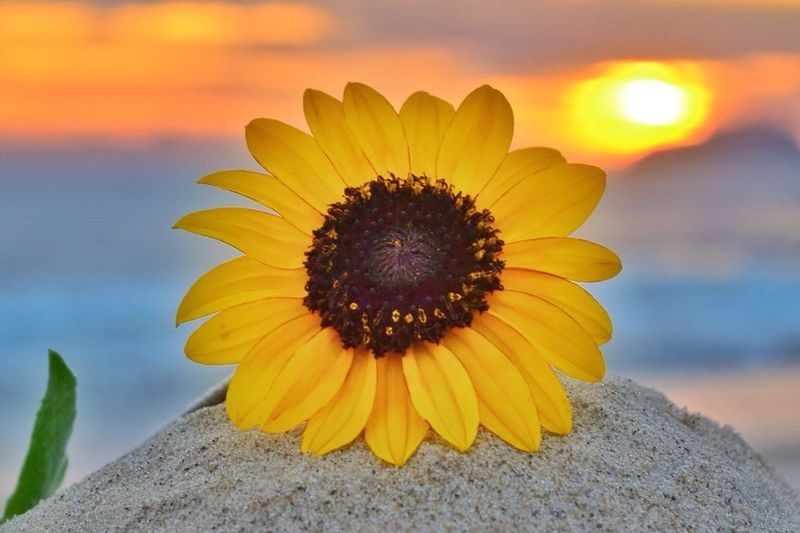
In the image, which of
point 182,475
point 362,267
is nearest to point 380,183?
point 362,267

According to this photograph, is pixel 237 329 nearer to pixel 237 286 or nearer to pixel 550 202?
pixel 237 286

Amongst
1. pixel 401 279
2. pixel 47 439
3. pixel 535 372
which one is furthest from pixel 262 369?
pixel 47 439

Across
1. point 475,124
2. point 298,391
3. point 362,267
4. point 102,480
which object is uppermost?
point 475,124

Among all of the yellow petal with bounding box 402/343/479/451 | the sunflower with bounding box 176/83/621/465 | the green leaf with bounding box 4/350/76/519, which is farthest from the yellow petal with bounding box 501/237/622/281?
the green leaf with bounding box 4/350/76/519

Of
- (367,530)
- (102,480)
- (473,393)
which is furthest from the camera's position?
(102,480)

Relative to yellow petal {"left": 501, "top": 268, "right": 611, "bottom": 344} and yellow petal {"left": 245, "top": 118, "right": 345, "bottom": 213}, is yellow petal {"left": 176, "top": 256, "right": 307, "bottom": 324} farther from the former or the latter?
yellow petal {"left": 501, "top": 268, "right": 611, "bottom": 344}

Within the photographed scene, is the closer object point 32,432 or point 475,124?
point 475,124

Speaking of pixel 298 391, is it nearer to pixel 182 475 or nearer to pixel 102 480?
pixel 182 475
